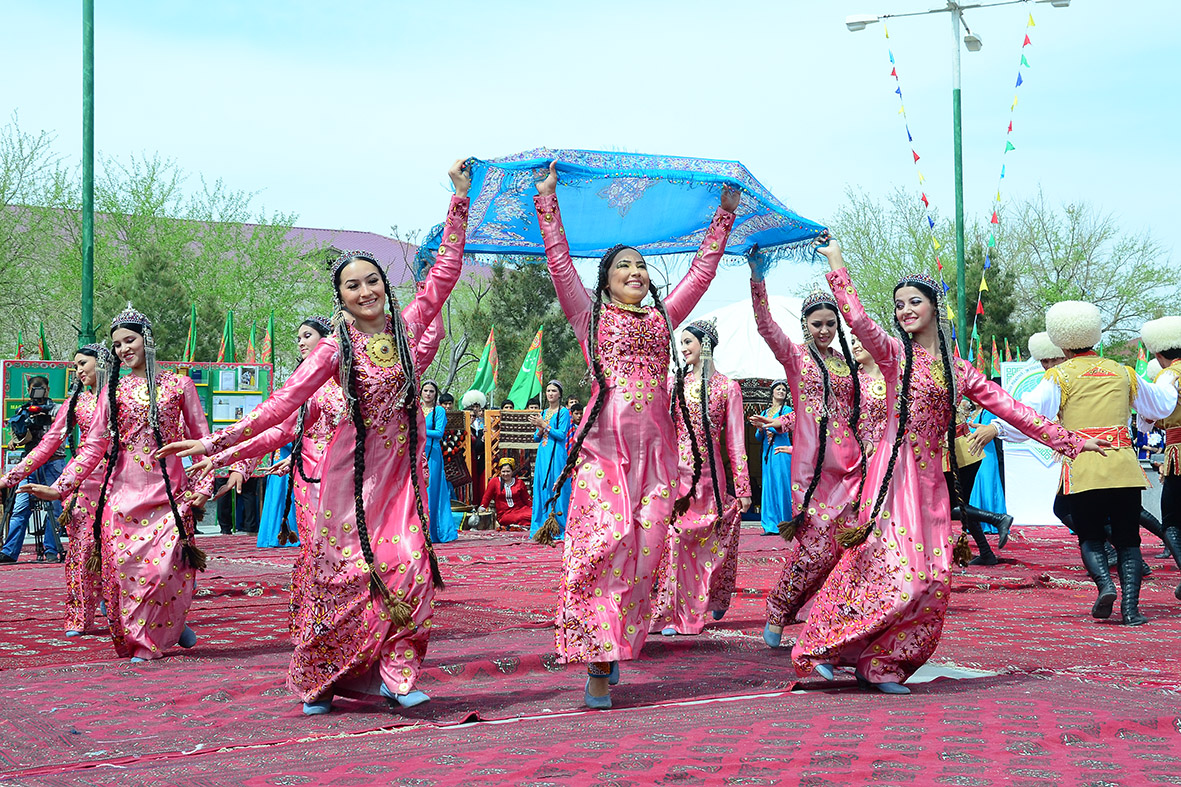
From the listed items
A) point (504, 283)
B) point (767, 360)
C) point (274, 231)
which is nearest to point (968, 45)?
point (767, 360)

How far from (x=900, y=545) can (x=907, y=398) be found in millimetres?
612

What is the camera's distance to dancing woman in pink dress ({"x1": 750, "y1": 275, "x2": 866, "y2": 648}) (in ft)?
20.3

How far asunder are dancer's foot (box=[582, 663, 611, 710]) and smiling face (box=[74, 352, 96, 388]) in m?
5.09

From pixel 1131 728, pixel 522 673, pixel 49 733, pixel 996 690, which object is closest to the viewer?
pixel 1131 728

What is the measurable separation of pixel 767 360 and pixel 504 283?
28.5 ft

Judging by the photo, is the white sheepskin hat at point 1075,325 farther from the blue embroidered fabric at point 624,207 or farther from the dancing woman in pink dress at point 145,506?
the dancing woman in pink dress at point 145,506

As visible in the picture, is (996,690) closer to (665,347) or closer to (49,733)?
(665,347)

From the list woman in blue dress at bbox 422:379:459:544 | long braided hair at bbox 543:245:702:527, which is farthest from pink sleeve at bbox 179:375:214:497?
woman in blue dress at bbox 422:379:459:544

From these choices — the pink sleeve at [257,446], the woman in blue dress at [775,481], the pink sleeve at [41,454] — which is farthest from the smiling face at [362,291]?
the woman in blue dress at [775,481]

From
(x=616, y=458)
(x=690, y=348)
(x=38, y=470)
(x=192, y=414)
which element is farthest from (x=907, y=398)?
(x=38, y=470)

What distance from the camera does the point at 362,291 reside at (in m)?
4.93

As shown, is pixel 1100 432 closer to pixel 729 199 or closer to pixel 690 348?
pixel 690 348

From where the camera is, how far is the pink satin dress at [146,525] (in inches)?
250

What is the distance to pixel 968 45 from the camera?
1823 cm
